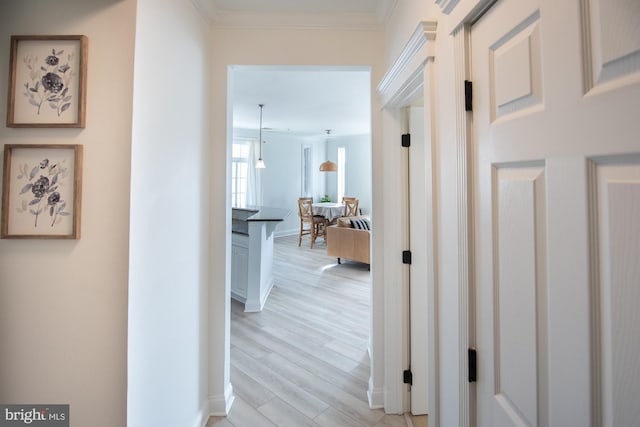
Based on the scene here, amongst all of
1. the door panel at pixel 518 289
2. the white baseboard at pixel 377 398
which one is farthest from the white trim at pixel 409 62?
the white baseboard at pixel 377 398

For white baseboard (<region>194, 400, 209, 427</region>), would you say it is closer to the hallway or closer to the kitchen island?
the hallway

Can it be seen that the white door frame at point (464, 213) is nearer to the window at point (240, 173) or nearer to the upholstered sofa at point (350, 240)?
the upholstered sofa at point (350, 240)

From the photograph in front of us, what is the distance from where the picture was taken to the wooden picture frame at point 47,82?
98 centimetres

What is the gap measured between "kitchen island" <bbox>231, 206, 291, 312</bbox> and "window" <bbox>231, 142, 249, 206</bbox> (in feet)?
11.0

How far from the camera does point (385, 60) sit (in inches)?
71.8

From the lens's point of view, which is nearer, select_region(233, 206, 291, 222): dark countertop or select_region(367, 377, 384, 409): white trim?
select_region(367, 377, 384, 409): white trim

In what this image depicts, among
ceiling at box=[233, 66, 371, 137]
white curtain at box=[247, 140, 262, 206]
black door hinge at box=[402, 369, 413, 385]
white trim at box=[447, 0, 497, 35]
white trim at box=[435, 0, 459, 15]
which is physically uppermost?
ceiling at box=[233, 66, 371, 137]

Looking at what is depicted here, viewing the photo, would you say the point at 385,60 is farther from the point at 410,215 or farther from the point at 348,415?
the point at 348,415

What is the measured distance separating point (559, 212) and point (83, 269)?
148cm

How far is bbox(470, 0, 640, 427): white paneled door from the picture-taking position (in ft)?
1.47

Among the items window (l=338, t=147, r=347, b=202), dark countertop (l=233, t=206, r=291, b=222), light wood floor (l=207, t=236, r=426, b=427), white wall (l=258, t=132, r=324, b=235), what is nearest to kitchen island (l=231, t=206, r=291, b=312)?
dark countertop (l=233, t=206, r=291, b=222)
